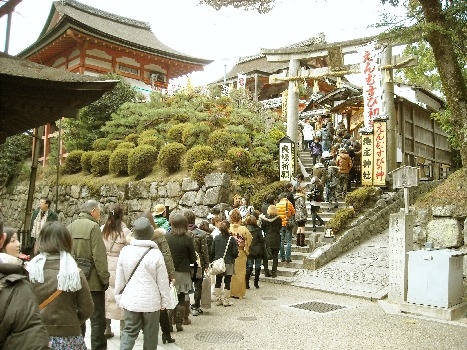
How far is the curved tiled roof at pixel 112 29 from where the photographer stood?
22734 mm

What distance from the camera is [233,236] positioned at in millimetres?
8875

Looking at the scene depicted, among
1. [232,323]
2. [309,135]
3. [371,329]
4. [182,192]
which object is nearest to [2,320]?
[232,323]

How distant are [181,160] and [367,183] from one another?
662cm

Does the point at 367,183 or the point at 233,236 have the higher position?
the point at 367,183

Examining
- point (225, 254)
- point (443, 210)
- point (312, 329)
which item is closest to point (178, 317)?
point (225, 254)

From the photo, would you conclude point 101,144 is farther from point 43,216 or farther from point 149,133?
point 43,216

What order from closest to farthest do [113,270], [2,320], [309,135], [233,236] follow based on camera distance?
[2,320], [113,270], [233,236], [309,135]

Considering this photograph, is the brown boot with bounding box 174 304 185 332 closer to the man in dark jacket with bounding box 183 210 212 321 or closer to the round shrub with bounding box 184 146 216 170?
the man in dark jacket with bounding box 183 210 212 321

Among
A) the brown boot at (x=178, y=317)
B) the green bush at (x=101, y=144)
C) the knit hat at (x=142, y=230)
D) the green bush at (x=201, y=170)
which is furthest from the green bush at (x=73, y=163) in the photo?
the knit hat at (x=142, y=230)

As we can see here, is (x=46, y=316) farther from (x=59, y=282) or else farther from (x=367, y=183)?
(x=367, y=183)

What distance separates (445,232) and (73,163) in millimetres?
15694

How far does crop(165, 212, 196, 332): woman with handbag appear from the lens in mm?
6816

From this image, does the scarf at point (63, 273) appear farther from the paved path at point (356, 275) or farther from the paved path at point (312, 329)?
the paved path at point (356, 275)

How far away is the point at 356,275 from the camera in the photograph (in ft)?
35.2
